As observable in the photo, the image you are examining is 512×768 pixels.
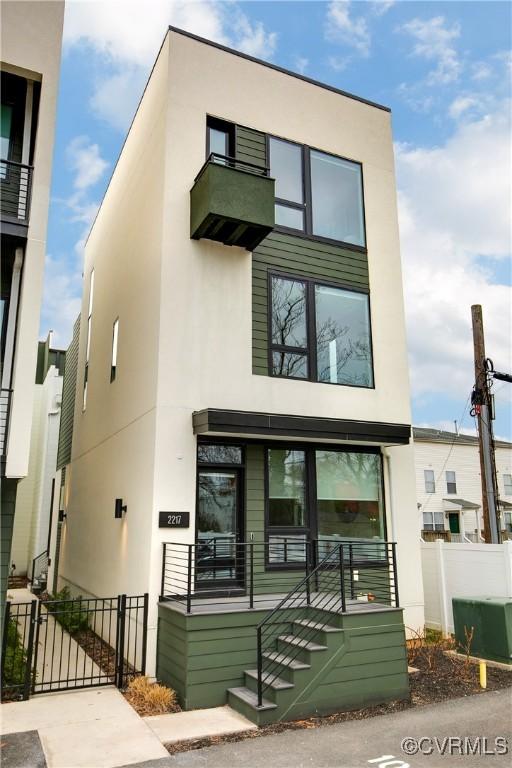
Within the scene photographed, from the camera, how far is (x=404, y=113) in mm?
13258

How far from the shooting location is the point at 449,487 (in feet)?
94.0

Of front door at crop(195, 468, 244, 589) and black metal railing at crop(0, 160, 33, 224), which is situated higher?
black metal railing at crop(0, 160, 33, 224)

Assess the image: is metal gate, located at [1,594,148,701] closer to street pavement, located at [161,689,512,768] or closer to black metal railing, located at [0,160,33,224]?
street pavement, located at [161,689,512,768]

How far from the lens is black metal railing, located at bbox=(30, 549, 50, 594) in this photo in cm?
1674

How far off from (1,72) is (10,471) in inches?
231

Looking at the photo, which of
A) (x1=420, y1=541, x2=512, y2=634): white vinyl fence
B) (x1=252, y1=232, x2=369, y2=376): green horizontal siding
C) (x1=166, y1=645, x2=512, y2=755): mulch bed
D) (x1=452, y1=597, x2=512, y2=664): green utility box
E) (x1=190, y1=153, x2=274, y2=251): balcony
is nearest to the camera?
(x1=166, y1=645, x2=512, y2=755): mulch bed

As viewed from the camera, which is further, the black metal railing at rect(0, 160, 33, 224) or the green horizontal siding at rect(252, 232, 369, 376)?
the green horizontal siding at rect(252, 232, 369, 376)

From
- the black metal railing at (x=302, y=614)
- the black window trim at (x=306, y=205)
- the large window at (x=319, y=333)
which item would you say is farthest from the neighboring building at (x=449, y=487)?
the black metal railing at (x=302, y=614)

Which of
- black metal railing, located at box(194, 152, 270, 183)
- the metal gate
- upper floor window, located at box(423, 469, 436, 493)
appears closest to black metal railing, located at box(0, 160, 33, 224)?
black metal railing, located at box(194, 152, 270, 183)

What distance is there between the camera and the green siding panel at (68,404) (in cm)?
1605

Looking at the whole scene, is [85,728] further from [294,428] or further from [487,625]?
[487,625]

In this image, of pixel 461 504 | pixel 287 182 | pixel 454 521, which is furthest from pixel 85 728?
pixel 454 521

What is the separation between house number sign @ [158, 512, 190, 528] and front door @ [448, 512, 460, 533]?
23.7 meters

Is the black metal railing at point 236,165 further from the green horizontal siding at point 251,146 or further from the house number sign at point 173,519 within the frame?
the house number sign at point 173,519
